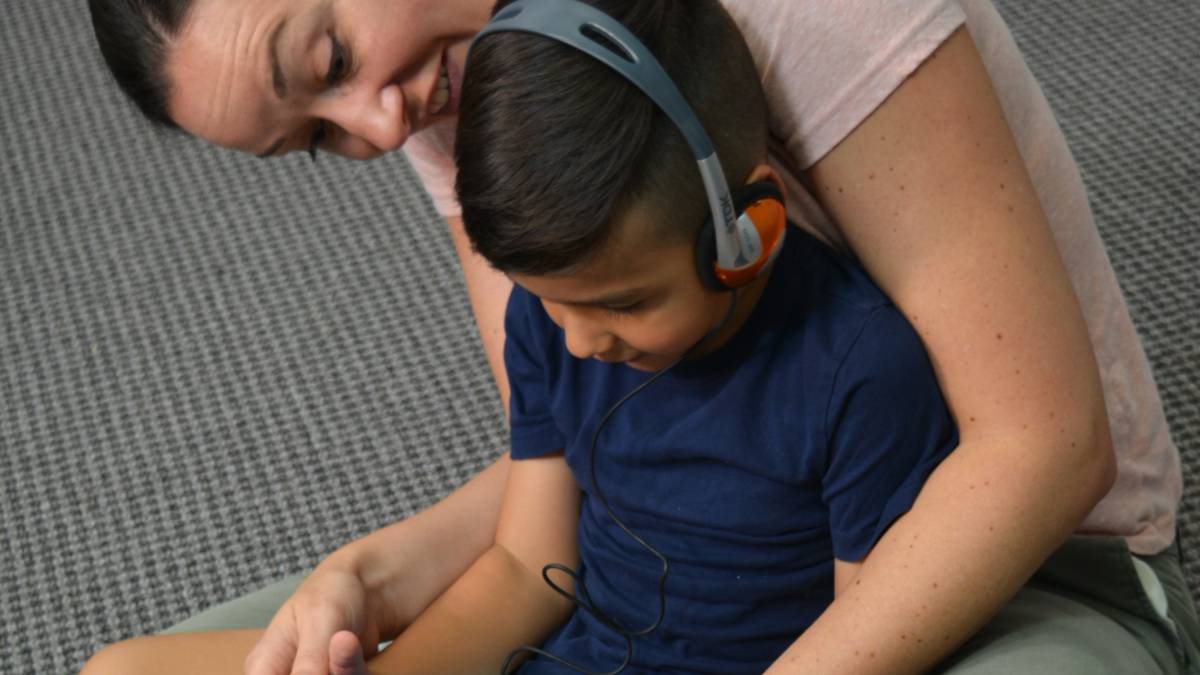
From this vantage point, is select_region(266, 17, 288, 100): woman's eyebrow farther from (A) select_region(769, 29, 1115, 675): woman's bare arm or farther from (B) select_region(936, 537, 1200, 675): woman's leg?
(B) select_region(936, 537, 1200, 675): woman's leg

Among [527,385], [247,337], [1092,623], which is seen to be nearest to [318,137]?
[527,385]

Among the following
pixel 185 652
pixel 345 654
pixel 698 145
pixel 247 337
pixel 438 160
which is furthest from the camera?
pixel 247 337

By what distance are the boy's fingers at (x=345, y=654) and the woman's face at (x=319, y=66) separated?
32 centimetres

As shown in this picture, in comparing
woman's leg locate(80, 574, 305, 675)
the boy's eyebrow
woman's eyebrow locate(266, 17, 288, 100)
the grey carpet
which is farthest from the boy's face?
the grey carpet

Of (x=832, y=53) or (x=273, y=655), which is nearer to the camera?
(x=832, y=53)

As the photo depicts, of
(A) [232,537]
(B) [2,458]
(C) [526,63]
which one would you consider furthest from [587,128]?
(B) [2,458]

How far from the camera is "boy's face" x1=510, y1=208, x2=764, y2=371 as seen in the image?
2.69 ft

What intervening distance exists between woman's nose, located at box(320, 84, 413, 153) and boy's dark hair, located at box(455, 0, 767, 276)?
12 cm

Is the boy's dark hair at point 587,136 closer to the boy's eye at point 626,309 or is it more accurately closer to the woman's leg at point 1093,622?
the boy's eye at point 626,309

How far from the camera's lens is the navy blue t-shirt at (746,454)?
86 cm

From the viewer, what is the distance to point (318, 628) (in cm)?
95

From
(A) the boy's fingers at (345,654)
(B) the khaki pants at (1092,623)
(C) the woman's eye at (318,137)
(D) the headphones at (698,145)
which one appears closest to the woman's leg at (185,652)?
(B) the khaki pants at (1092,623)

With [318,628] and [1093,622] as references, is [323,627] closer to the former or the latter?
[318,628]

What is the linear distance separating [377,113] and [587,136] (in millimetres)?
217
